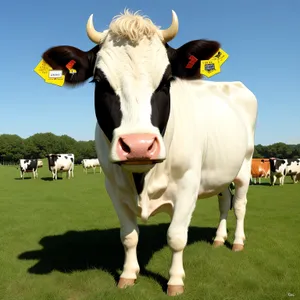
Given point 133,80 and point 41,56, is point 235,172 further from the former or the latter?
point 41,56

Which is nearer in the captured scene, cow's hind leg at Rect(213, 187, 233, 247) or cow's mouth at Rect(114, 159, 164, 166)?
cow's mouth at Rect(114, 159, 164, 166)

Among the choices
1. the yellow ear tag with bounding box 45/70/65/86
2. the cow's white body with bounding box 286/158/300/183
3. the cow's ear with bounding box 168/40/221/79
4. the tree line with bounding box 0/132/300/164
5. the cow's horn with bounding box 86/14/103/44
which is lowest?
the tree line with bounding box 0/132/300/164

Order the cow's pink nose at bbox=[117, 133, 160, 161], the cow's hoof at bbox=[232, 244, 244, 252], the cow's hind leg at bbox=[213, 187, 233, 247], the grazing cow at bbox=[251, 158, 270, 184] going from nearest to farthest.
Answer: the cow's pink nose at bbox=[117, 133, 160, 161]
the cow's hoof at bbox=[232, 244, 244, 252]
the cow's hind leg at bbox=[213, 187, 233, 247]
the grazing cow at bbox=[251, 158, 270, 184]

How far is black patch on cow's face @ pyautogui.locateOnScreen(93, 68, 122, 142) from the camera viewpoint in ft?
10.1

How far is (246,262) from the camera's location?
4887mm

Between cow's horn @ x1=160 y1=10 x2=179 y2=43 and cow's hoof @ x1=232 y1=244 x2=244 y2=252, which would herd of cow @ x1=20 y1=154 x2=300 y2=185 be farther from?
cow's horn @ x1=160 y1=10 x2=179 y2=43

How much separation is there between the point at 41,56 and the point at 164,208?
2.28m

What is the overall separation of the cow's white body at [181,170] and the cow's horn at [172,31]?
0.74 meters

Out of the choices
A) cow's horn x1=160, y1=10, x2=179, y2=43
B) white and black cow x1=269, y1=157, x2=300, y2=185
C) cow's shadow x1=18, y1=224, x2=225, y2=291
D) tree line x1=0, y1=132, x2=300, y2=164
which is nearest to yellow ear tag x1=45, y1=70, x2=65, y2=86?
cow's horn x1=160, y1=10, x2=179, y2=43

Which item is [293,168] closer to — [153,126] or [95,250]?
[95,250]

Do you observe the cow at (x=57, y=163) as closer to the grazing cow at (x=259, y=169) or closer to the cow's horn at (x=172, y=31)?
the grazing cow at (x=259, y=169)

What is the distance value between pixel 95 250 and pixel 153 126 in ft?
11.2

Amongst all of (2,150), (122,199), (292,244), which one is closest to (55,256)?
(122,199)

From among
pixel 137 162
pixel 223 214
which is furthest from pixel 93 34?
pixel 223 214
